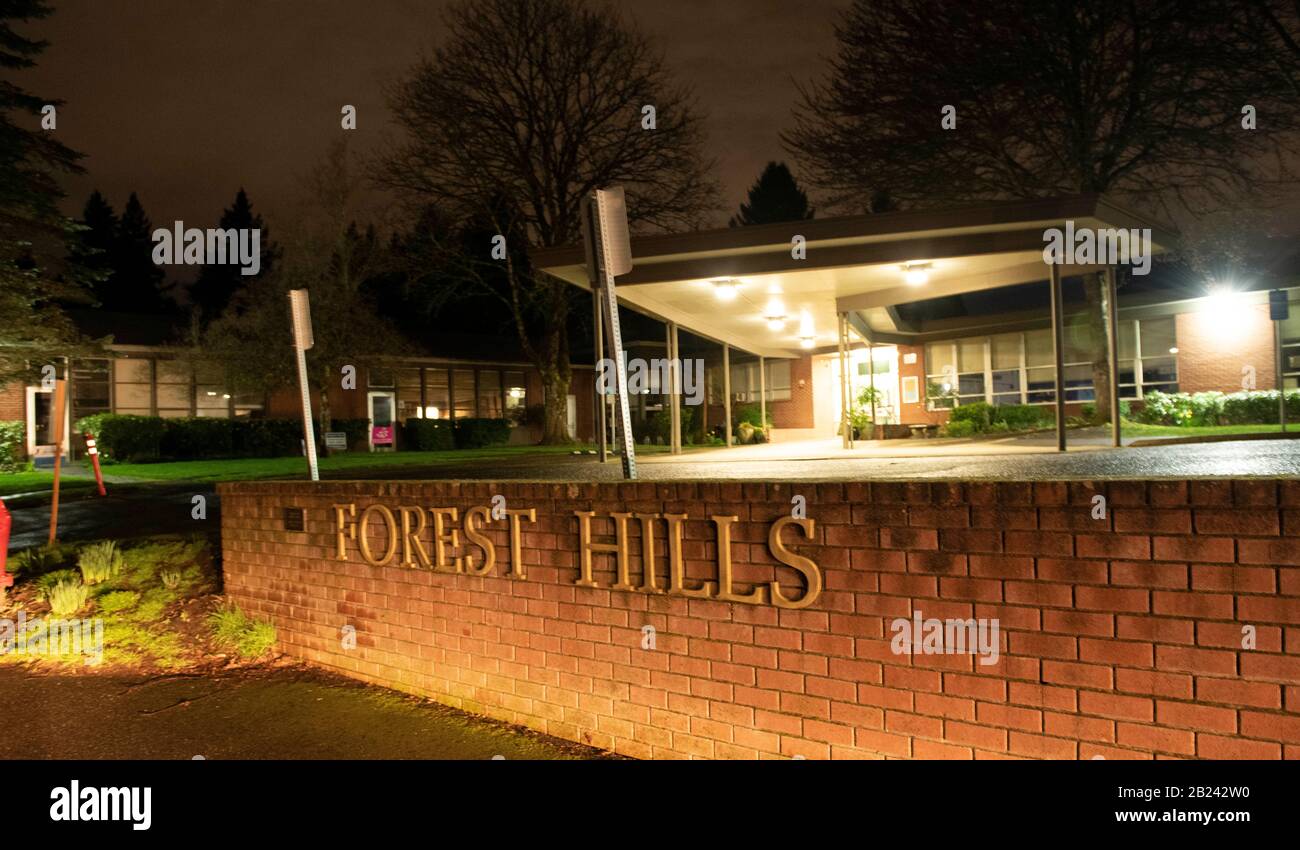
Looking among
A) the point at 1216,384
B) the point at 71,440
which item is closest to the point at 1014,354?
the point at 1216,384

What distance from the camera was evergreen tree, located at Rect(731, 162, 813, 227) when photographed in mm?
62500

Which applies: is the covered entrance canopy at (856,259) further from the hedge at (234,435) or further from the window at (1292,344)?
the hedge at (234,435)

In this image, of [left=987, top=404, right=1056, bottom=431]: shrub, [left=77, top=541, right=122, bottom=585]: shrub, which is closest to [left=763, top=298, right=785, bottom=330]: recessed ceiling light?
[left=987, top=404, right=1056, bottom=431]: shrub

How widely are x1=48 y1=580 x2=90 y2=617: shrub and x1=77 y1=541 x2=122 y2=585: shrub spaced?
8.2 inches

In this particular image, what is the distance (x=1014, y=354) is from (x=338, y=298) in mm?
19106

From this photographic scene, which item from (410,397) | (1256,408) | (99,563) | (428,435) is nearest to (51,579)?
(99,563)

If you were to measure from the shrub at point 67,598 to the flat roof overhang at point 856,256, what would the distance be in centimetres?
574

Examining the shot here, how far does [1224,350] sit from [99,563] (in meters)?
24.6

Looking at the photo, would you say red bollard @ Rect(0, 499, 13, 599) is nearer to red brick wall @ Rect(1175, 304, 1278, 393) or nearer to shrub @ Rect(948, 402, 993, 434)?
shrub @ Rect(948, 402, 993, 434)

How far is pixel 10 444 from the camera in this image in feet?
68.7

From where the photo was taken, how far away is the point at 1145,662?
3041 mm

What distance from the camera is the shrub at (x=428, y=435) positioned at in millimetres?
29375

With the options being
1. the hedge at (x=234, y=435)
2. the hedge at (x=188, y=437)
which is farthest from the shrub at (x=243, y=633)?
the hedge at (x=234, y=435)
